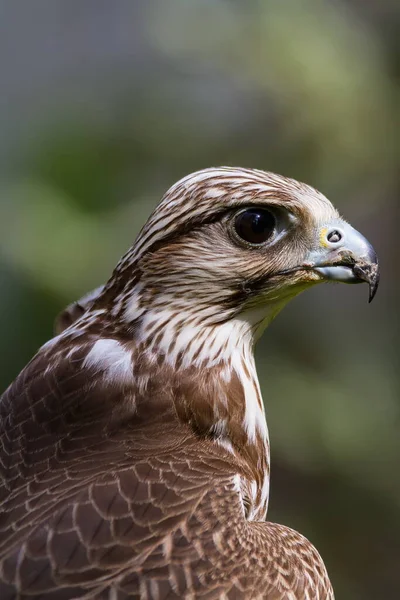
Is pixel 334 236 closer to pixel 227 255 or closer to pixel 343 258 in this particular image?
pixel 343 258

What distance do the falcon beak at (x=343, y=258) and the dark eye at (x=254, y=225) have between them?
5.8 inches

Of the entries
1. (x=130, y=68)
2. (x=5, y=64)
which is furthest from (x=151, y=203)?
(x=5, y=64)

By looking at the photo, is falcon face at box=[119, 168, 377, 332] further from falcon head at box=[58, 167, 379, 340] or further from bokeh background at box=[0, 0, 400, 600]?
bokeh background at box=[0, 0, 400, 600]

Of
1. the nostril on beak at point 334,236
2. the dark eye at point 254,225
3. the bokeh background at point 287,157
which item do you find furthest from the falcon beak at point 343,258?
the bokeh background at point 287,157

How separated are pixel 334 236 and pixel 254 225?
0.23 meters

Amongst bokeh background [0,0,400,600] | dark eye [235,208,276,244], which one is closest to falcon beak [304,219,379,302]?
dark eye [235,208,276,244]

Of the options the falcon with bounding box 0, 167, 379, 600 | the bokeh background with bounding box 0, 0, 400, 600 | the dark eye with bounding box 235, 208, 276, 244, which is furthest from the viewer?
the bokeh background with bounding box 0, 0, 400, 600

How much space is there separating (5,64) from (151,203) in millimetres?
2506

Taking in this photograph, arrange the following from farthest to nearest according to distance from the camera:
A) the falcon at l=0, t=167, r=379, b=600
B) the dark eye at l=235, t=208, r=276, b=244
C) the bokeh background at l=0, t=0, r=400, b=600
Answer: the bokeh background at l=0, t=0, r=400, b=600 < the dark eye at l=235, t=208, r=276, b=244 < the falcon at l=0, t=167, r=379, b=600

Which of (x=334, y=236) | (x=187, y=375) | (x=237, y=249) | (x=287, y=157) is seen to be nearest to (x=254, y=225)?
(x=237, y=249)

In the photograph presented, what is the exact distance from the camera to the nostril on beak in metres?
2.74

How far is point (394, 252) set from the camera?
768 cm

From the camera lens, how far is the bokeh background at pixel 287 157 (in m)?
6.85

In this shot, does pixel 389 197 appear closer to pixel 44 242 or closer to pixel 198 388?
pixel 44 242
